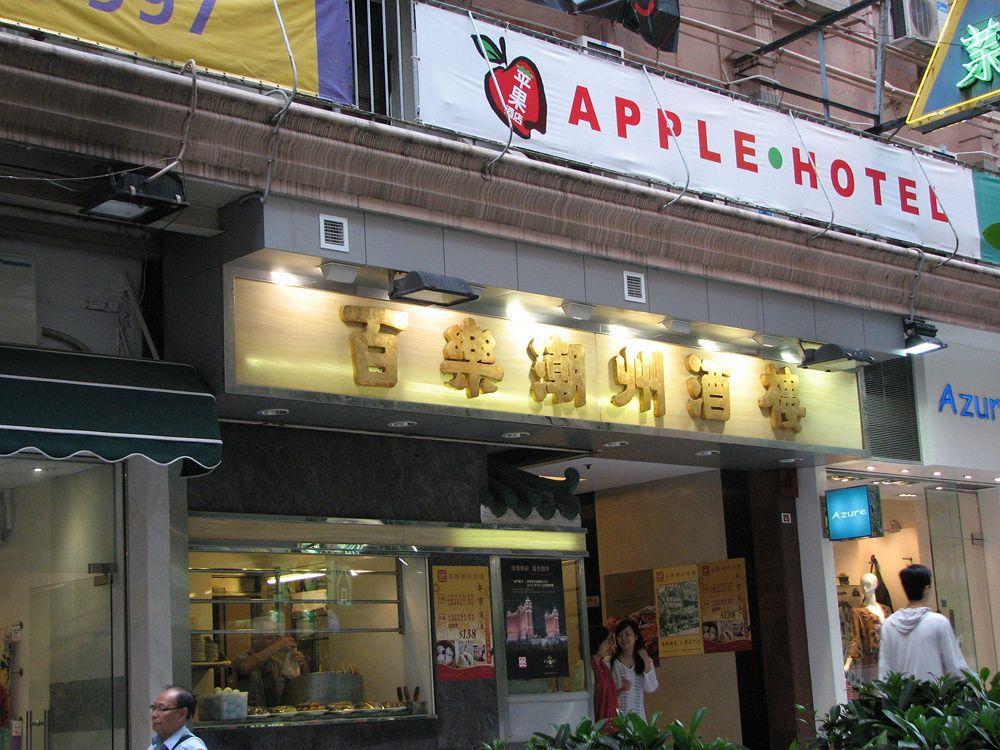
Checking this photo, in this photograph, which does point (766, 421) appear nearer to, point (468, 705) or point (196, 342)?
point (468, 705)

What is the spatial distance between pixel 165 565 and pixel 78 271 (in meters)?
2.17

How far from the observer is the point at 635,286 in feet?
36.0

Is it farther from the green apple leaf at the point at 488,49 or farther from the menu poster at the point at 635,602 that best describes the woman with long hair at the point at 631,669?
the green apple leaf at the point at 488,49

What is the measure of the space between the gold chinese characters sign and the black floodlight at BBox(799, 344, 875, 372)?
31cm

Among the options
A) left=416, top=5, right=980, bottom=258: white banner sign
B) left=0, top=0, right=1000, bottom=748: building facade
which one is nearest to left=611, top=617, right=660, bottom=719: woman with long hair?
left=0, top=0, right=1000, bottom=748: building facade

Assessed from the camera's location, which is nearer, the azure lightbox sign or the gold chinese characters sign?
the gold chinese characters sign

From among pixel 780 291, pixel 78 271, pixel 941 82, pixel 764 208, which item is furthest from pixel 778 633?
pixel 78 271

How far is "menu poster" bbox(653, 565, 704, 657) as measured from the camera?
14500 mm

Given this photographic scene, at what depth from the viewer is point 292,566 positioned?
34.2 ft

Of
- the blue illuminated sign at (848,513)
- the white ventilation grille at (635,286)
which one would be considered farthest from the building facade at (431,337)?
the blue illuminated sign at (848,513)

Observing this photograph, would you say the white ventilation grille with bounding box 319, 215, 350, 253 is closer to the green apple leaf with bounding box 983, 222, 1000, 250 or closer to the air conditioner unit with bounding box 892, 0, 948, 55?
the green apple leaf with bounding box 983, 222, 1000, 250

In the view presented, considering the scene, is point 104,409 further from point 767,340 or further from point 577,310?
point 767,340

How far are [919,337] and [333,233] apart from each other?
21.0ft

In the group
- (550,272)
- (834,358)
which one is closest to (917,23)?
(834,358)
